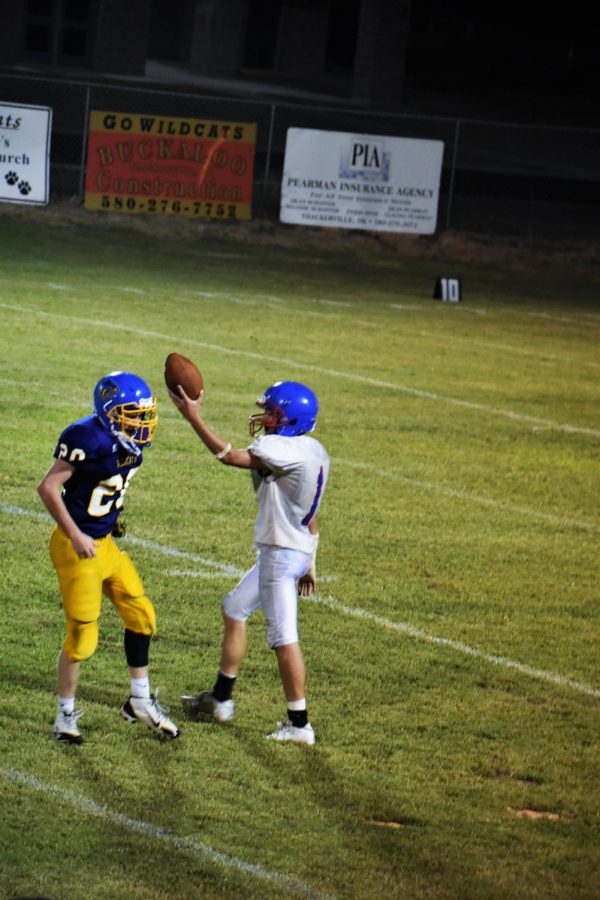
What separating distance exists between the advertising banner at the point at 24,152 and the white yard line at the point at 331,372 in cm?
672

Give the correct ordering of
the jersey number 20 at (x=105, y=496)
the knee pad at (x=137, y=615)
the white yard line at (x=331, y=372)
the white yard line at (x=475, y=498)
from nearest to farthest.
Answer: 1. the jersey number 20 at (x=105, y=496)
2. the knee pad at (x=137, y=615)
3. the white yard line at (x=475, y=498)
4. the white yard line at (x=331, y=372)

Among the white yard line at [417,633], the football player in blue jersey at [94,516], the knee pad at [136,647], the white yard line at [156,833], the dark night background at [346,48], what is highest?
the dark night background at [346,48]

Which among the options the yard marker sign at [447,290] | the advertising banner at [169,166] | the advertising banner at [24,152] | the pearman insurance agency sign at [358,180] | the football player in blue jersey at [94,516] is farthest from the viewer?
the pearman insurance agency sign at [358,180]

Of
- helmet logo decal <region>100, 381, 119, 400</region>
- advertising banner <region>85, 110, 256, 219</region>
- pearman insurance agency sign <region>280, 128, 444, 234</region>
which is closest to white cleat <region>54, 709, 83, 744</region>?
helmet logo decal <region>100, 381, 119, 400</region>

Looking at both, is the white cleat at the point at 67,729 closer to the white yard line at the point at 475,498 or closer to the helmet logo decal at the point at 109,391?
the helmet logo decal at the point at 109,391

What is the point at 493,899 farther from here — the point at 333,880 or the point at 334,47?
the point at 334,47

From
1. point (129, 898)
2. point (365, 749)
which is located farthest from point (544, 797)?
point (129, 898)

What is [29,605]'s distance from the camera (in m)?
8.83

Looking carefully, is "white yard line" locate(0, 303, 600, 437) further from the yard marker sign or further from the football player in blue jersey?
the football player in blue jersey

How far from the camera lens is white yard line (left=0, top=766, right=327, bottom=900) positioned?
229 inches

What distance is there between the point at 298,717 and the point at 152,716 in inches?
27.6

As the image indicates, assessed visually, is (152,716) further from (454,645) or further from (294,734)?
(454,645)

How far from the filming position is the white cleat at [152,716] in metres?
7.11

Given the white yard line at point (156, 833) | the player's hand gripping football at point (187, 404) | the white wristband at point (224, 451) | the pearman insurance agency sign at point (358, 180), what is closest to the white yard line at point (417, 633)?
the white wristband at point (224, 451)
